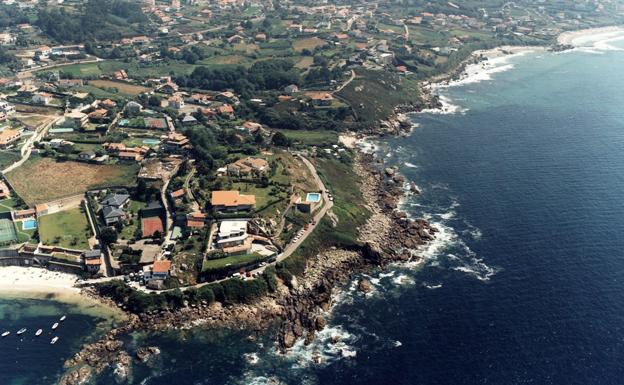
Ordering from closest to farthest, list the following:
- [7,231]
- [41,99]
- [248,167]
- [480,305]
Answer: [480,305] < [7,231] < [248,167] < [41,99]

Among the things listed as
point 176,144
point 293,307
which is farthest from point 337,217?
point 176,144

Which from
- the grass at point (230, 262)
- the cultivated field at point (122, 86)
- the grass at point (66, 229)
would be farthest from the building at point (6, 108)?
the grass at point (230, 262)

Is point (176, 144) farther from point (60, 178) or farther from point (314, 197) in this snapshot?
point (314, 197)

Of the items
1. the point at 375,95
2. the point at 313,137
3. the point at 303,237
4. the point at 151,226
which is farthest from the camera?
the point at 375,95

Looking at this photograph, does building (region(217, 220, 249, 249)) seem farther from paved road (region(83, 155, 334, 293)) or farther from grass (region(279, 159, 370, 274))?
grass (region(279, 159, 370, 274))

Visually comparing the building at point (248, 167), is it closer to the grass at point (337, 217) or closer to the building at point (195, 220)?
the grass at point (337, 217)

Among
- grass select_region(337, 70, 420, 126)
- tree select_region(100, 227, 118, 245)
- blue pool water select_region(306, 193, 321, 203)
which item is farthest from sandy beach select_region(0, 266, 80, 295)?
grass select_region(337, 70, 420, 126)

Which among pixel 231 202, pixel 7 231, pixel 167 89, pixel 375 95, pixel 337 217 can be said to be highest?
pixel 231 202
